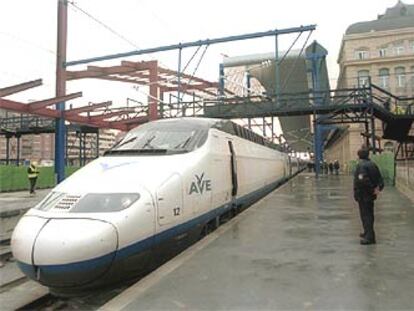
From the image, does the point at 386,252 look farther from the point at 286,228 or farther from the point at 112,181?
the point at 112,181

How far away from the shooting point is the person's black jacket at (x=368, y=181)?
7910 mm

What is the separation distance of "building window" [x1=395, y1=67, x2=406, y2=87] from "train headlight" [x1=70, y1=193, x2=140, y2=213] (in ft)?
215

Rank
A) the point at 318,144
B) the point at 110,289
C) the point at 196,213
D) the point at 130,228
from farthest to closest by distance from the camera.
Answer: the point at 318,144 → the point at 196,213 → the point at 110,289 → the point at 130,228

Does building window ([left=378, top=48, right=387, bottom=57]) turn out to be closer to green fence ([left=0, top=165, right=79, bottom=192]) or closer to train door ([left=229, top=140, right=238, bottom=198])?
green fence ([left=0, top=165, right=79, bottom=192])

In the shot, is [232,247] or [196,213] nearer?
[232,247]

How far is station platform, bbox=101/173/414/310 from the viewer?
16.1ft

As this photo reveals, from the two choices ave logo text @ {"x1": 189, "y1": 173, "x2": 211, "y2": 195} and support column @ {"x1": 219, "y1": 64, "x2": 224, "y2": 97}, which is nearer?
ave logo text @ {"x1": 189, "y1": 173, "x2": 211, "y2": 195}

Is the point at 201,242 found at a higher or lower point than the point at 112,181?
lower

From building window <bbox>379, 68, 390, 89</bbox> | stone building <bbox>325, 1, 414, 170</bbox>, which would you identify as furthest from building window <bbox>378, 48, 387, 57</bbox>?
building window <bbox>379, 68, 390, 89</bbox>

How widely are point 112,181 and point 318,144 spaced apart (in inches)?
1404

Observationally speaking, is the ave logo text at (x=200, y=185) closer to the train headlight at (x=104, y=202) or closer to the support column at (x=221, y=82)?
the train headlight at (x=104, y=202)

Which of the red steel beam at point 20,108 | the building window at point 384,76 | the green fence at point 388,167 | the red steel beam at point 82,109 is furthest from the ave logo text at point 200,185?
the building window at point 384,76

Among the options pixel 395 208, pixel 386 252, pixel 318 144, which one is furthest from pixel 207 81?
pixel 386 252

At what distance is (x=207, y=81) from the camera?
138 ft
